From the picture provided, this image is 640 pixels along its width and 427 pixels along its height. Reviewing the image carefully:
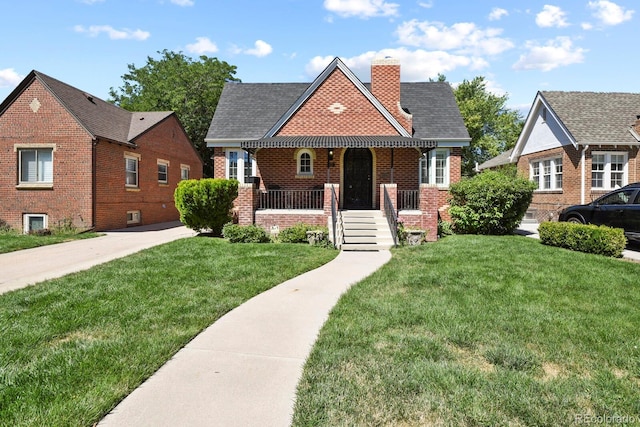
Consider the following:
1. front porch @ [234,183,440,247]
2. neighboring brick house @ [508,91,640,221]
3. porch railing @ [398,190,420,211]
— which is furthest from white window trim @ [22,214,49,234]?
neighboring brick house @ [508,91,640,221]

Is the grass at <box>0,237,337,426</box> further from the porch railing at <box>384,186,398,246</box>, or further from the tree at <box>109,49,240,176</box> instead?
the tree at <box>109,49,240,176</box>

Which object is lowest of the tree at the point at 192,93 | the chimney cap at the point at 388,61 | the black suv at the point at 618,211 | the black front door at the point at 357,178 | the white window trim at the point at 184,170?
the black suv at the point at 618,211

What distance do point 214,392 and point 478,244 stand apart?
383 inches

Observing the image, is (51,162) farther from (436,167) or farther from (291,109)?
(436,167)

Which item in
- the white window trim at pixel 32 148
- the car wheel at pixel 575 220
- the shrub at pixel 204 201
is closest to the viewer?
the car wheel at pixel 575 220

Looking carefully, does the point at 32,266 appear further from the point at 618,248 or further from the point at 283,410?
the point at 618,248

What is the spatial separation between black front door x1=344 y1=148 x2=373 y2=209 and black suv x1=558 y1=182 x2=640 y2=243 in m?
7.83

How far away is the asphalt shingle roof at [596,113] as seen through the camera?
17781 mm

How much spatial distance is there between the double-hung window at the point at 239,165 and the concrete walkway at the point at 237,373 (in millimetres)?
11661

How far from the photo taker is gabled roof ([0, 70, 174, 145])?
15656 millimetres

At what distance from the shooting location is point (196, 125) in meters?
33.9

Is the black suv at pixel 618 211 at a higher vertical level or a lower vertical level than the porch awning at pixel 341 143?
lower

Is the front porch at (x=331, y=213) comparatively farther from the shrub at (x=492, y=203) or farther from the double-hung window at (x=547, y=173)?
the double-hung window at (x=547, y=173)

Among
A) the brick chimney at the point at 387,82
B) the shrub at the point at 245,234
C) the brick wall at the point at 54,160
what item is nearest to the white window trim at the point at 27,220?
the brick wall at the point at 54,160
